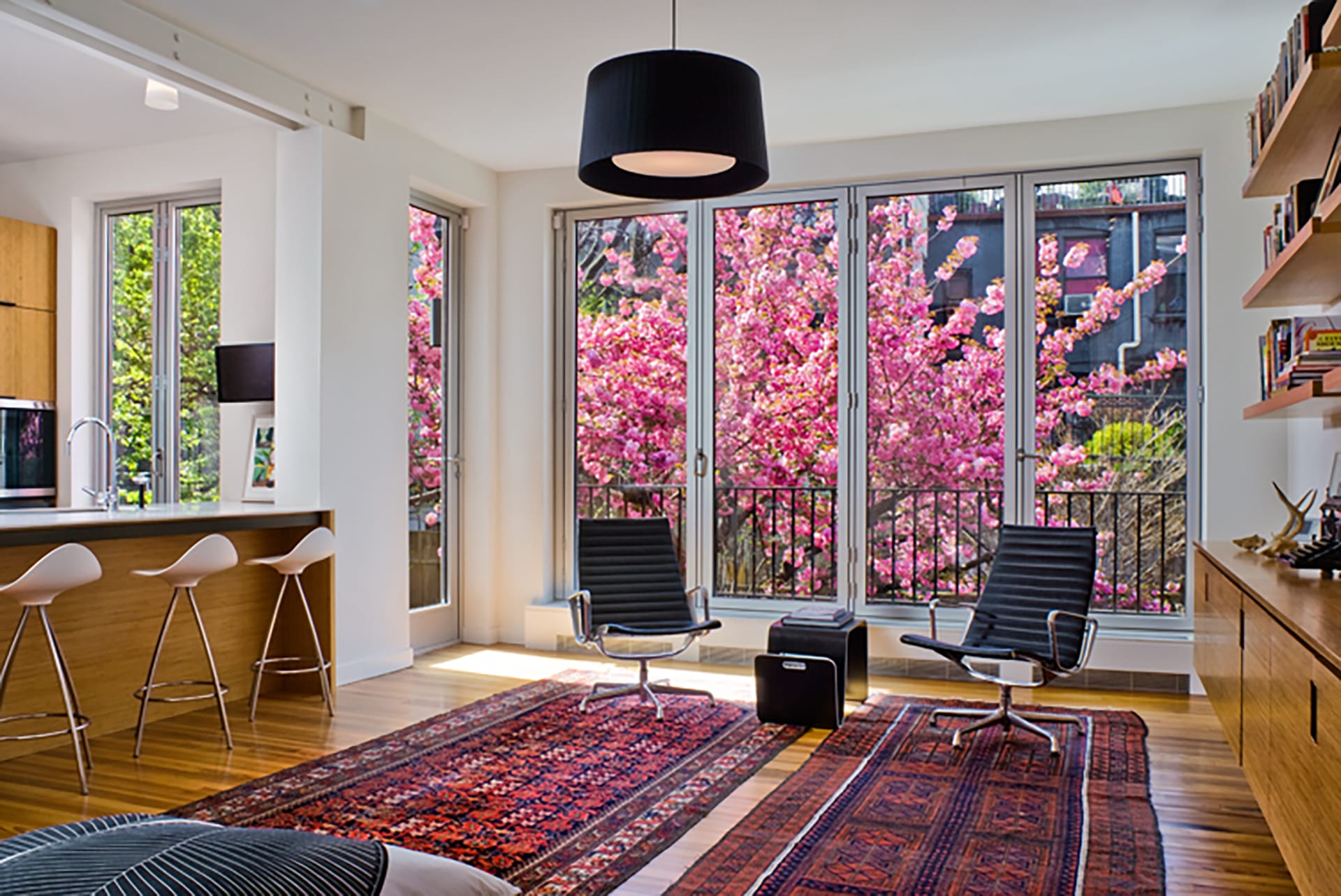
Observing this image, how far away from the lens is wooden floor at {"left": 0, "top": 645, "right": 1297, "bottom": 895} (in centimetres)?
323

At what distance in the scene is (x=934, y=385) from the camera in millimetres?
6141

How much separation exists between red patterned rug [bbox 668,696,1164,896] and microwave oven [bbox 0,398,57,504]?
4949 mm

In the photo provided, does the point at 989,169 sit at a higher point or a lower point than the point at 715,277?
higher

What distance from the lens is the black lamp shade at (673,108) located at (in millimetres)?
3227

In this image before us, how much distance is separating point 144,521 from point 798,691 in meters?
2.86

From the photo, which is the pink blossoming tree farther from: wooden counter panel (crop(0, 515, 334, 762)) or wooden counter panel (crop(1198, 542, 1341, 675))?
wooden counter panel (crop(0, 515, 334, 762))

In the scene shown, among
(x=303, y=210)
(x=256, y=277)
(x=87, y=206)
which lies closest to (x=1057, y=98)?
(x=303, y=210)

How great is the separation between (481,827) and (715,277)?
3.95m

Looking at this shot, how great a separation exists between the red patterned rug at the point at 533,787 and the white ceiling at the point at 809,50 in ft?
10.0

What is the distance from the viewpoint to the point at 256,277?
19.5 feet

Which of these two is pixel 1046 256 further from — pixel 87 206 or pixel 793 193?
pixel 87 206

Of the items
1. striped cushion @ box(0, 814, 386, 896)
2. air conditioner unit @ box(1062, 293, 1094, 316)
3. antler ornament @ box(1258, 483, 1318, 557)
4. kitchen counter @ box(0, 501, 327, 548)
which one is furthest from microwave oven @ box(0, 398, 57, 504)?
antler ornament @ box(1258, 483, 1318, 557)

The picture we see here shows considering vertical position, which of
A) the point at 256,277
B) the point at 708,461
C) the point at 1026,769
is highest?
the point at 256,277

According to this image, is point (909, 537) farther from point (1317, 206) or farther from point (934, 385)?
point (1317, 206)
